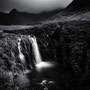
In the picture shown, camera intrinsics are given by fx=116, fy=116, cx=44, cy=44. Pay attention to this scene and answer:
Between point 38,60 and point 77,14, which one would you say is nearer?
point 38,60

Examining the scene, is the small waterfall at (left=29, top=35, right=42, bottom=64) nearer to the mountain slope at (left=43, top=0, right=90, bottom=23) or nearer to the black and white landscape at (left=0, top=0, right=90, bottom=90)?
the black and white landscape at (left=0, top=0, right=90, bottom=90)

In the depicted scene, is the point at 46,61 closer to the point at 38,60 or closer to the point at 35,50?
the point at 38,60

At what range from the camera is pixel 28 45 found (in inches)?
964

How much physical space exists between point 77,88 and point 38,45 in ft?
47.2

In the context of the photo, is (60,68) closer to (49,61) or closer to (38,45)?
(49,61)

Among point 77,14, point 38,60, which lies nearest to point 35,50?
point 38,60

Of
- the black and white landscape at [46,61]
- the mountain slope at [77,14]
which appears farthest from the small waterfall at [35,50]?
the mountain slope at [77,14]

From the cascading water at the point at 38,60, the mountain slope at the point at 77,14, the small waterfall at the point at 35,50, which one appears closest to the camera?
the cascading water at the point at 38,60

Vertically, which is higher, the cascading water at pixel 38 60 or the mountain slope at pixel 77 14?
the mountain slope at pixel 77 14

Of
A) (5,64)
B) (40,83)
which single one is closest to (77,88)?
(40,83)

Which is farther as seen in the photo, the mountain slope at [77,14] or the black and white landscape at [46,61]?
the mountain slope at [77,14]

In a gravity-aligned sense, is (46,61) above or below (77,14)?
below

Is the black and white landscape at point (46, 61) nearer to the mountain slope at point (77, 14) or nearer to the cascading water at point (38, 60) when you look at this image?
the cascading water at point (38, 60)

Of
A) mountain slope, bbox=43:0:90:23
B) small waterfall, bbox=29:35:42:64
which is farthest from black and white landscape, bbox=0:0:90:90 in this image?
mountain slope, bbox=43:0:90:23
